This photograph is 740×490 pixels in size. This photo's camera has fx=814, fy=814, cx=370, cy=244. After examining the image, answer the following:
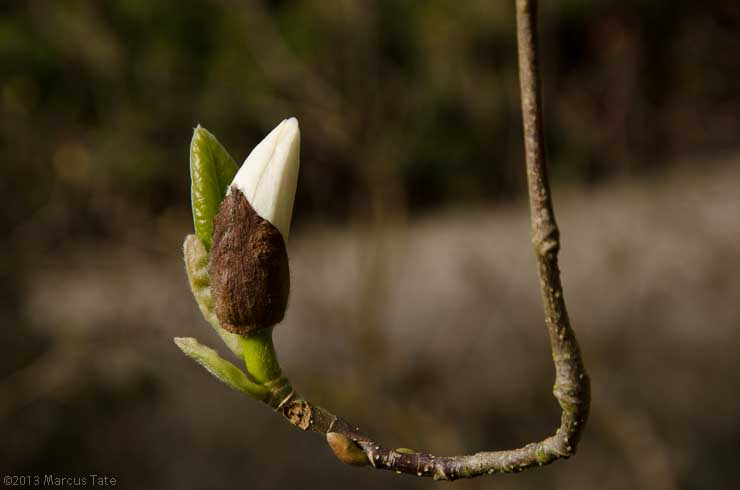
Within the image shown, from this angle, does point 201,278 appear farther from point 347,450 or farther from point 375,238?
point 375,238

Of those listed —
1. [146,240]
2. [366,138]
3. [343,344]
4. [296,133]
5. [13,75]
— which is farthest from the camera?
[13,75]

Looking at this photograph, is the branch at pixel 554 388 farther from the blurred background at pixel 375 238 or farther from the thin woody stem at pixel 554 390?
the blurred background at pixel 375 238

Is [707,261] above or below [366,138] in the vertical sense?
below

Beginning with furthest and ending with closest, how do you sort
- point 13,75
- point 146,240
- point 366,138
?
point 13,75 → point 146,240 → point 366,138

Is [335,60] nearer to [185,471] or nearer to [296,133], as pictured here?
[185,471]

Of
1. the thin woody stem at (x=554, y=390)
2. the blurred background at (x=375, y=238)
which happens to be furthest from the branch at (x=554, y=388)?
the blurred background at (x=375, y=238)

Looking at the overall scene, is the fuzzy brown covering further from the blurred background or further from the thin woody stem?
the blurred background

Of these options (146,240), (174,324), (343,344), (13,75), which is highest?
(13,75)

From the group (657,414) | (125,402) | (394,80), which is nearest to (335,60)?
(394,80)

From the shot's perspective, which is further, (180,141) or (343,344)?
(180,141)
